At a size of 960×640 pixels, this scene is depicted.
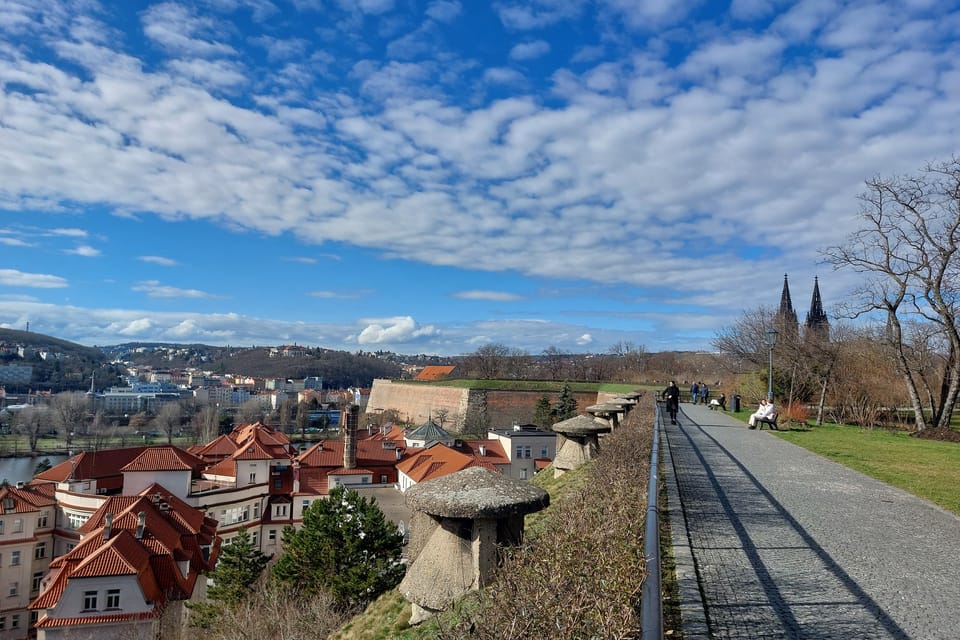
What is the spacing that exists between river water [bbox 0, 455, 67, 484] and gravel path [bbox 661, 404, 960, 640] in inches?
2887

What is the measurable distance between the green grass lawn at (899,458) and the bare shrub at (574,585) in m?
6.42

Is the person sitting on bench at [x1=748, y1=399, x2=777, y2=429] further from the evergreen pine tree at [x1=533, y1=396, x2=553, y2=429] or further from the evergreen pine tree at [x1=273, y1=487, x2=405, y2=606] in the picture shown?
the evergreen pine tree at [x1=533, y1=396, x2=553, y2=429]

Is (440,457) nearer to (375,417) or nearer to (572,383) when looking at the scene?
(572,383)

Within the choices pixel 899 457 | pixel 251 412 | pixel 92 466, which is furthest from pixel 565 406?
pixel 251 412

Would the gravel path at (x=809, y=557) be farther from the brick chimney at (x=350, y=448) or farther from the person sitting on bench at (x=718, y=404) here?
the brick chimney at (x=350, y=448)

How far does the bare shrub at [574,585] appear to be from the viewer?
7.14 feet

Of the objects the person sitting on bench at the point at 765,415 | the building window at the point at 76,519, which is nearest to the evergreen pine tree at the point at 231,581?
the building window at the point at 76,519

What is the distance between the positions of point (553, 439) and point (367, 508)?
1083 inches

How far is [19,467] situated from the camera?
69.0 meters

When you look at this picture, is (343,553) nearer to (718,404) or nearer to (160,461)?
(160,461)

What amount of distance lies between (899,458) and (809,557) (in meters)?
9.16

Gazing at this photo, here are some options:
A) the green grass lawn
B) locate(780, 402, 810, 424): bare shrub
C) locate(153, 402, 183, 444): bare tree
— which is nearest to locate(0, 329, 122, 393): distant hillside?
locate(153, 402, 183, 444): bare tree

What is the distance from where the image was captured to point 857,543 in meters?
5.40

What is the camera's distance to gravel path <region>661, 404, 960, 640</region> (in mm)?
3520
